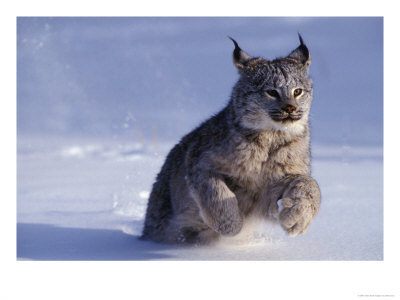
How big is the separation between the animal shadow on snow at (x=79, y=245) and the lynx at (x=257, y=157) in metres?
0.53

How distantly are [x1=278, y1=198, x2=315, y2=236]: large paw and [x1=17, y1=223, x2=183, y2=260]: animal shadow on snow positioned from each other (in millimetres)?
1048

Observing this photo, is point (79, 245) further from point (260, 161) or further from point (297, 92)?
point (297, 92)

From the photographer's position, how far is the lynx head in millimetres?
4102

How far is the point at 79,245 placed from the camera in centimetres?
477

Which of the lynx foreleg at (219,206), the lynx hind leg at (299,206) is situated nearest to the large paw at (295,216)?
the lynx hind leg at (299,206)

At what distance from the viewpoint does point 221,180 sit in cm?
430

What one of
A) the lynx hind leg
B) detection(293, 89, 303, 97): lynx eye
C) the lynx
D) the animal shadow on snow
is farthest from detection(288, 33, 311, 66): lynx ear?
the animal shadow on snow

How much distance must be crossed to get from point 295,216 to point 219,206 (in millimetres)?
627

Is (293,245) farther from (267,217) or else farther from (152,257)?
(152,257)

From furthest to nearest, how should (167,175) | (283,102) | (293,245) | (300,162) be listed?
(167,175), (293,245), (300,162), (283,102)

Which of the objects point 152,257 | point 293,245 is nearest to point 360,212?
point 293,245

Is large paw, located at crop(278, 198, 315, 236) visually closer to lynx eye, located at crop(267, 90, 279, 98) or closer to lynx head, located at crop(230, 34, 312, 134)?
lynx head, located at crop(230, 34, 312, 134)

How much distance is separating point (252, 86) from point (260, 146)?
0.49 m

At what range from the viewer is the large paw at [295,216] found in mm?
3832
